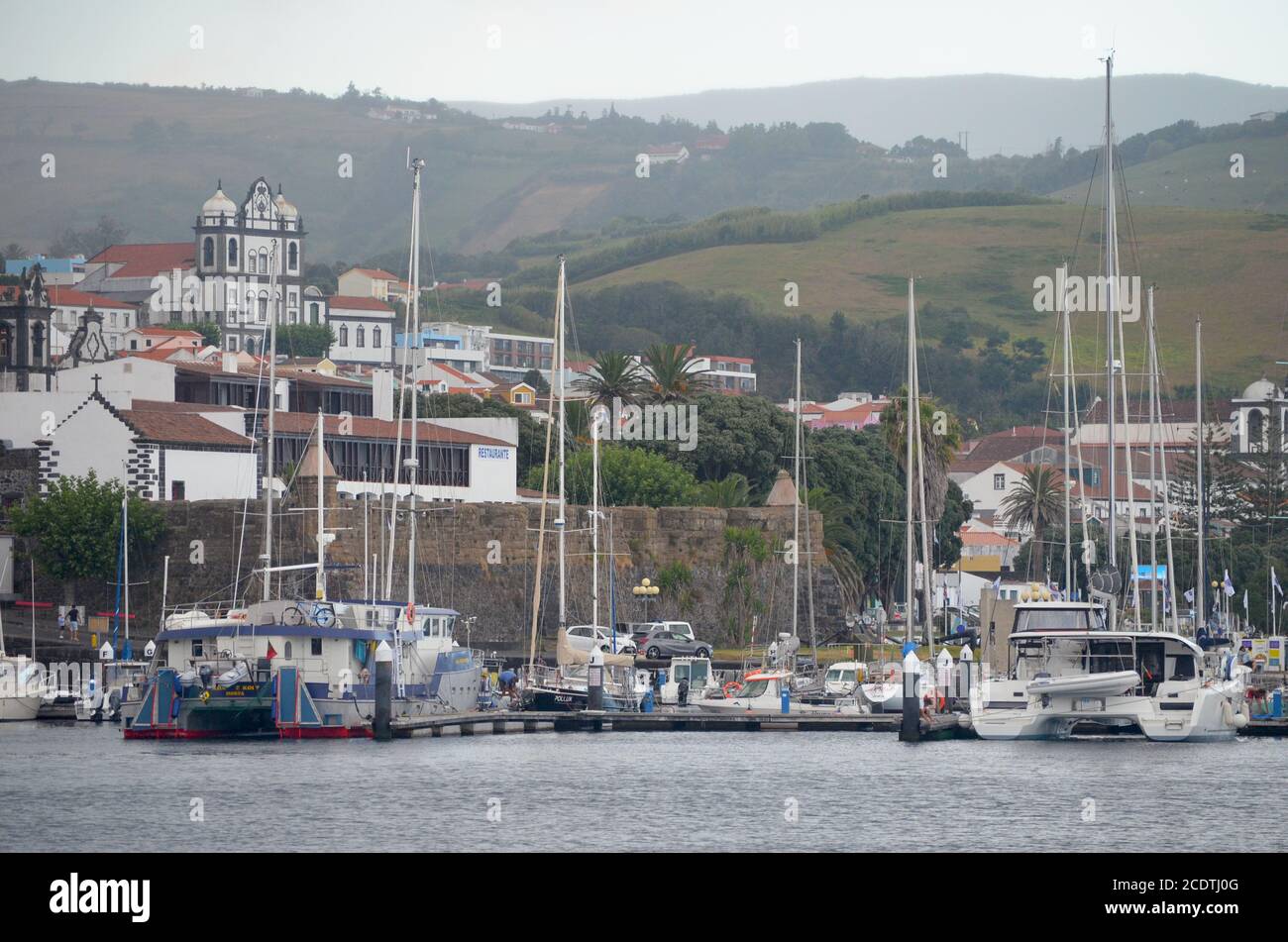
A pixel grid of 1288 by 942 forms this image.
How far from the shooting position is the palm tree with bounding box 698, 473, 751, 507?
8581 cm

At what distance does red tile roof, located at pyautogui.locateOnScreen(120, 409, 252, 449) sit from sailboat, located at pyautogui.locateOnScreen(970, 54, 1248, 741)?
122 feet

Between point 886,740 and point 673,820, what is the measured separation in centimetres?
1623

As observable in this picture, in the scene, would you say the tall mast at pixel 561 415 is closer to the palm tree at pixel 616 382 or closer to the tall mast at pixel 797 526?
the tall mast at pixel 797 526

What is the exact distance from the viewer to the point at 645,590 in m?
74.6

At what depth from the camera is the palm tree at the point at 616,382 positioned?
8912 cm

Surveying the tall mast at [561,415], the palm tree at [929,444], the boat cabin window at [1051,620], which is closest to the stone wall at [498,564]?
the tall mast at [561,415]

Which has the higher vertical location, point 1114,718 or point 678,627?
point 678,627

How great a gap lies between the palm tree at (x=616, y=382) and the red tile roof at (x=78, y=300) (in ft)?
321

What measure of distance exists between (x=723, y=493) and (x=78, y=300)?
111 meters

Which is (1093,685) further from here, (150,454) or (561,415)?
(150,454)

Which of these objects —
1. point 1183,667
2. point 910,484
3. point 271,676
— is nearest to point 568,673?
point 910,484
